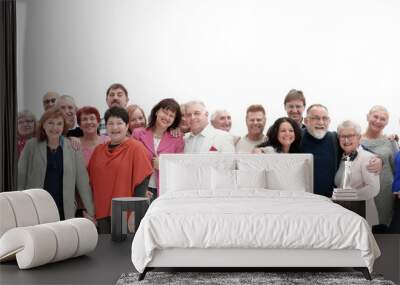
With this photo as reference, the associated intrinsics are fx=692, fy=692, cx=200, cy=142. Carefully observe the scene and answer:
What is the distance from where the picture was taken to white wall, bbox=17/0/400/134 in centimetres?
824

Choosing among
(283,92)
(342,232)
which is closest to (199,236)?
(342,232)

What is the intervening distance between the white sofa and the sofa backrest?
57.4 inches

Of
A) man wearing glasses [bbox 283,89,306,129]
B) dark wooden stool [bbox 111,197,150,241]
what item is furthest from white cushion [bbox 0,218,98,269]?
man wearing glasses [bbox 283,89,306,129]

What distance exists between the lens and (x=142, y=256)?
5504 millimetres

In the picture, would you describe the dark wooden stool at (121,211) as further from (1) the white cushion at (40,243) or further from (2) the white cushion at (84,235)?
(1) the white cushion at (40,243)

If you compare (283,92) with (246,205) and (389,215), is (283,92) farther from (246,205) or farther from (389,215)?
(246,205)

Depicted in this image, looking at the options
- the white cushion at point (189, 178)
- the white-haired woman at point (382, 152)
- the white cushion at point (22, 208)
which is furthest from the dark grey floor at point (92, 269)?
the white-haired woman at point (382, 152)

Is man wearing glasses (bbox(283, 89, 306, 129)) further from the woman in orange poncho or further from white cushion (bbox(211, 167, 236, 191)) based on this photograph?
the woman in orange poncho

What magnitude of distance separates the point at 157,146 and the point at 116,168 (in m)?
0.56

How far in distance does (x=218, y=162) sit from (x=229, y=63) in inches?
48.2

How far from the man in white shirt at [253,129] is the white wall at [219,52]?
9 cm

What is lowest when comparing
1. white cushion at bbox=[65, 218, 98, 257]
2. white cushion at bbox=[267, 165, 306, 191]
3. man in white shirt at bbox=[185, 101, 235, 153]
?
white cushion at bbox=[65, 218, 98, 257]

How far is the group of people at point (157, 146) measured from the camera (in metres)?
8.22

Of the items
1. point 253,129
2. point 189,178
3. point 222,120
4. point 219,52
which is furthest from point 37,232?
point 219,52
